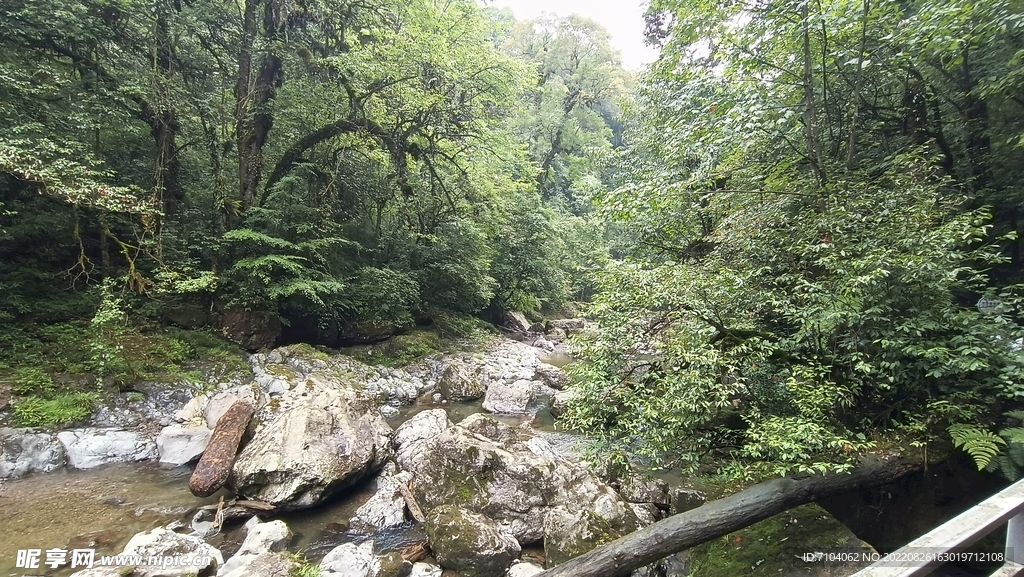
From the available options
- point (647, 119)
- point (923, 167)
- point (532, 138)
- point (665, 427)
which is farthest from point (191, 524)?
point (532, 138)

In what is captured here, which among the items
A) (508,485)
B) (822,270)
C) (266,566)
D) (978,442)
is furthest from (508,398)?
(978,442)

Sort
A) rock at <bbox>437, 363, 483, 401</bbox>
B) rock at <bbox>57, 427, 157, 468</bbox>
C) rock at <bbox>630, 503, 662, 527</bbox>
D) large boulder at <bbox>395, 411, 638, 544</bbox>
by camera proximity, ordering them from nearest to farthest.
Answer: rock at <bbox>630, 503, 662, 527</bbox>
large boulder at <bbox>395, 411, 638, 544</bbox>
rock at <bbox>57, 427, 157, 468</bbox>
rock at <bbox>437, 363, 483, 401</bbox>

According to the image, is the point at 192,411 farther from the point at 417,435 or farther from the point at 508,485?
the point at 508,485

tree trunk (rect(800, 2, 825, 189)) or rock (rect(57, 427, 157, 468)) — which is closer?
tree trunk (rect(800, 2, 825, 189))

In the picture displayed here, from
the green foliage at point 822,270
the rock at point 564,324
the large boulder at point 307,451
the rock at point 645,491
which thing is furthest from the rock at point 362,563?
the rock at point 564,324

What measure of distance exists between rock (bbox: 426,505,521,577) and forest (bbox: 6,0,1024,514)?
5.08 feet

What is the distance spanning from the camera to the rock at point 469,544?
412 cm

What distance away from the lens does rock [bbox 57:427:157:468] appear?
5.71m

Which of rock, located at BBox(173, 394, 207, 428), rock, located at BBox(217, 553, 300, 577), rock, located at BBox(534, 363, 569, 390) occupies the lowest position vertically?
rock, located at BBox(217, 553, 300, 577)

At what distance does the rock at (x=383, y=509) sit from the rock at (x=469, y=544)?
0.81 m

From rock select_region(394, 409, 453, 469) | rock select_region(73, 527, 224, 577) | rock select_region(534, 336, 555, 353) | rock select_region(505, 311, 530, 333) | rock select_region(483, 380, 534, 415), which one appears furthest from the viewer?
rock select_region(505, 311, 530, 333)

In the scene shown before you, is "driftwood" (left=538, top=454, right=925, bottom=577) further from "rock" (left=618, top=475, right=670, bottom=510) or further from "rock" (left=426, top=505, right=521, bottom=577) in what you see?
"rock" (left=618, top=475, right=670, bottom=510)

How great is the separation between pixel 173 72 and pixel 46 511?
26.8 feet

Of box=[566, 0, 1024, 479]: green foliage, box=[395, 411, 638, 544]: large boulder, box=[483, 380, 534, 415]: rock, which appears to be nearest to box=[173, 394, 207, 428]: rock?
box=[395, 411, 638, 544]: large boulder
